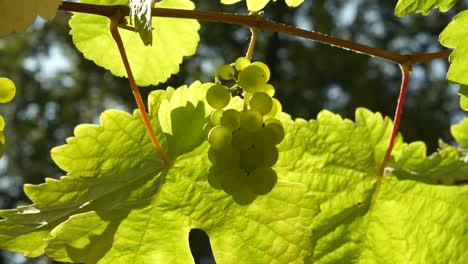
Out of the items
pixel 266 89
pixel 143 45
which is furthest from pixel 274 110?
pixel 143 45

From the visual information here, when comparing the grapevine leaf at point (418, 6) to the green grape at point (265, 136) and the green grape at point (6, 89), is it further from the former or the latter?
the green grape at point (6, 89)

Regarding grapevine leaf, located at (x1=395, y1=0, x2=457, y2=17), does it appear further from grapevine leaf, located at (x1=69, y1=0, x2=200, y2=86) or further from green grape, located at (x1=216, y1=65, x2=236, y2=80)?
grapevine leaf, located at (x1=69, y1=0, x2=200, y2=86)

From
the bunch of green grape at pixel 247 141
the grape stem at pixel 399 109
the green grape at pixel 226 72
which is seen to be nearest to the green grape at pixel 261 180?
the bunch of green grape at pixel 247 141

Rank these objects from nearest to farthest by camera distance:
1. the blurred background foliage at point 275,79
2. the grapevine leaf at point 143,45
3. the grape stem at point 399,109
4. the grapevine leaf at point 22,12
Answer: the grapevine leaf at point 22,12 → the grape stem at point 399,109 → the grapevine leaf at point 143,45 → the blurred background foliage at point 275,79

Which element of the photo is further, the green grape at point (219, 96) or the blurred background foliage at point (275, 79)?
the blurred background foliage at point (275, 79)

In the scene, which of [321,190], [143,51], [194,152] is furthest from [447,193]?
[143,51]

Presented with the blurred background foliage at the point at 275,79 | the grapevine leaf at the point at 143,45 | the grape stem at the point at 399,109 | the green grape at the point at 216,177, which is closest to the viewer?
the green grape at the point at 216,177

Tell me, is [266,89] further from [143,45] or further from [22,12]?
[143,45]
